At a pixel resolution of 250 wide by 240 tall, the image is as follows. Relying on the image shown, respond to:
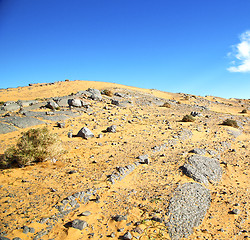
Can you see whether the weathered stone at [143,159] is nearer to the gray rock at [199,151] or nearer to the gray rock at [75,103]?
Answer: the gray rock at [199,151]

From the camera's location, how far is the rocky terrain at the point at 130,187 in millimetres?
4172

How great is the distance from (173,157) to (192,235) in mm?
4062

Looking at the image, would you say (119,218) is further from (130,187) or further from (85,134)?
(85,134)

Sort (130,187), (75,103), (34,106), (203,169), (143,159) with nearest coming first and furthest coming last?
(130,187), (203,169), (143,159), (34,106), (75,103)

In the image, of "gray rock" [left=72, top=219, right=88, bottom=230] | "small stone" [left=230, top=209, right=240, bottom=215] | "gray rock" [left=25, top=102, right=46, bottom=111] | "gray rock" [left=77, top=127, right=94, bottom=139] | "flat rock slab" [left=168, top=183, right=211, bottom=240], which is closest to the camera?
"gray rock" [left=72, top=219, right=88, bottom=230]

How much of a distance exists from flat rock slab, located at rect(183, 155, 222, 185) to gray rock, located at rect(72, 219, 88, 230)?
A: 4400 millimetres

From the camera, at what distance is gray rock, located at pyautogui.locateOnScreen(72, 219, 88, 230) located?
4079 millimetres

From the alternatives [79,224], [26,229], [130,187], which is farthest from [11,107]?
[79,224]

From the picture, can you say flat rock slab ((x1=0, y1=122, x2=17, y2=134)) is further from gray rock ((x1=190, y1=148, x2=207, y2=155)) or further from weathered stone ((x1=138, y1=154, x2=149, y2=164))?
gray rock ((x1=190, y1=148, x2=207, y2=155))

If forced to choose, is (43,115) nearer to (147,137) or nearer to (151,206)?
(147,137)

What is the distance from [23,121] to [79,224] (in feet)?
33.3

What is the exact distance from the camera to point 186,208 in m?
4.89

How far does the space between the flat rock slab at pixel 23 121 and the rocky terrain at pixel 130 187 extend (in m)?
0.12

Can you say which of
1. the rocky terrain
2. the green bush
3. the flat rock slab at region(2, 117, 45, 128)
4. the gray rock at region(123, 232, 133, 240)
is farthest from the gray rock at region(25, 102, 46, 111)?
the gray rock at region(123, 232, 133, 240)
